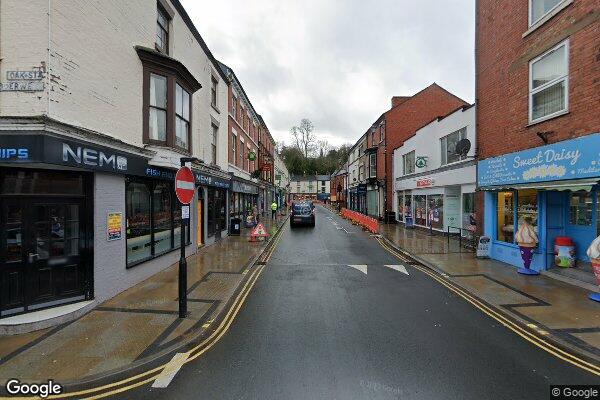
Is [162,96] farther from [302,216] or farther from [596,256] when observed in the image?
[302,216]

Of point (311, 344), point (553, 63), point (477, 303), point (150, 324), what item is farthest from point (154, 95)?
point (553, 63)

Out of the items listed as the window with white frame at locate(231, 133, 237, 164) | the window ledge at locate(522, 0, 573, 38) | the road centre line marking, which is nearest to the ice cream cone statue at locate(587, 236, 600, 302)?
the window ledge at locate(522, 0, 573, 38)

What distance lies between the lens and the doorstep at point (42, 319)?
521 centimetres

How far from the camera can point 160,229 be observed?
31.6 ft

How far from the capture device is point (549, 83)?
A: 8.66 metres

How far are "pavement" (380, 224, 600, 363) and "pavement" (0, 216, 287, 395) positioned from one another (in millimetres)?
5774

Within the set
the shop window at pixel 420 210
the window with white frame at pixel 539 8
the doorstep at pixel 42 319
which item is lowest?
the doorstep at pixel 42 319

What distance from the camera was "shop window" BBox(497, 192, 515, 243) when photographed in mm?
10663

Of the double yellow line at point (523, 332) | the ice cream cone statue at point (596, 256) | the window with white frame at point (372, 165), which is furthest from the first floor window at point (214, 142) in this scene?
the window with white frame at point (372, 165)

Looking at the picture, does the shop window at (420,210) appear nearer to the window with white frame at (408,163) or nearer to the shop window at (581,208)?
the window with white frame at (408,163)

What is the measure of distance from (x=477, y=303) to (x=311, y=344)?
4.18 metres

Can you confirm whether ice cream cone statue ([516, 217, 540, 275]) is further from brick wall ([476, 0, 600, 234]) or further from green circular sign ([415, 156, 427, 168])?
green circular sign ([415, 156, 427, 168])

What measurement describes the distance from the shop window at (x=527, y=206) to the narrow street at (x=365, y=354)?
435 centimetres

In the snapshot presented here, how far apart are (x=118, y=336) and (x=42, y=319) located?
150 centimetres
